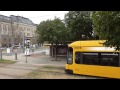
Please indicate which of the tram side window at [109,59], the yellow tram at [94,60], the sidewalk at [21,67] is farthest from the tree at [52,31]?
the tram side window at [109,59]

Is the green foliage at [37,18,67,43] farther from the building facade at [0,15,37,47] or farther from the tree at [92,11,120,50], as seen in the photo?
the building facade at [0,15,37,47]

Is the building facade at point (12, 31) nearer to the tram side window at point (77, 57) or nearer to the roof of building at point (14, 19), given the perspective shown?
the roof of building at point (14, 19)

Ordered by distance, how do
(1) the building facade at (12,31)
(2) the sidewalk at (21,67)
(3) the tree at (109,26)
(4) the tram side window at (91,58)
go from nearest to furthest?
(3) the tree at (109,26)
(4) the tram side window at (91,58)
(2) the sidewalk at (21,67)
(1) the building facade at (12,31)

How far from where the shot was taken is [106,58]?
48.3 feet

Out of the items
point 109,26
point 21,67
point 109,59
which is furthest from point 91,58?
point 21,67

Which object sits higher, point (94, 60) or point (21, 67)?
point (94, 60)

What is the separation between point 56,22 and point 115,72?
16.3 meters

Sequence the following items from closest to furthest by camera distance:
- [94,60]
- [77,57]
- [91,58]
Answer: [94,60]
[91,58]
[77,57]

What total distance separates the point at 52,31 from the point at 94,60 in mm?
12896

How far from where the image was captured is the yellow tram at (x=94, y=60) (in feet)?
47.0

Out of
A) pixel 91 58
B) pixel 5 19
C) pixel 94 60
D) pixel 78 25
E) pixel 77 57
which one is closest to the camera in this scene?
pixel 94 60

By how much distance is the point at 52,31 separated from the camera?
89.7 feet

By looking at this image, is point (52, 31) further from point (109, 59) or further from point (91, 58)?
point (109, 59)
